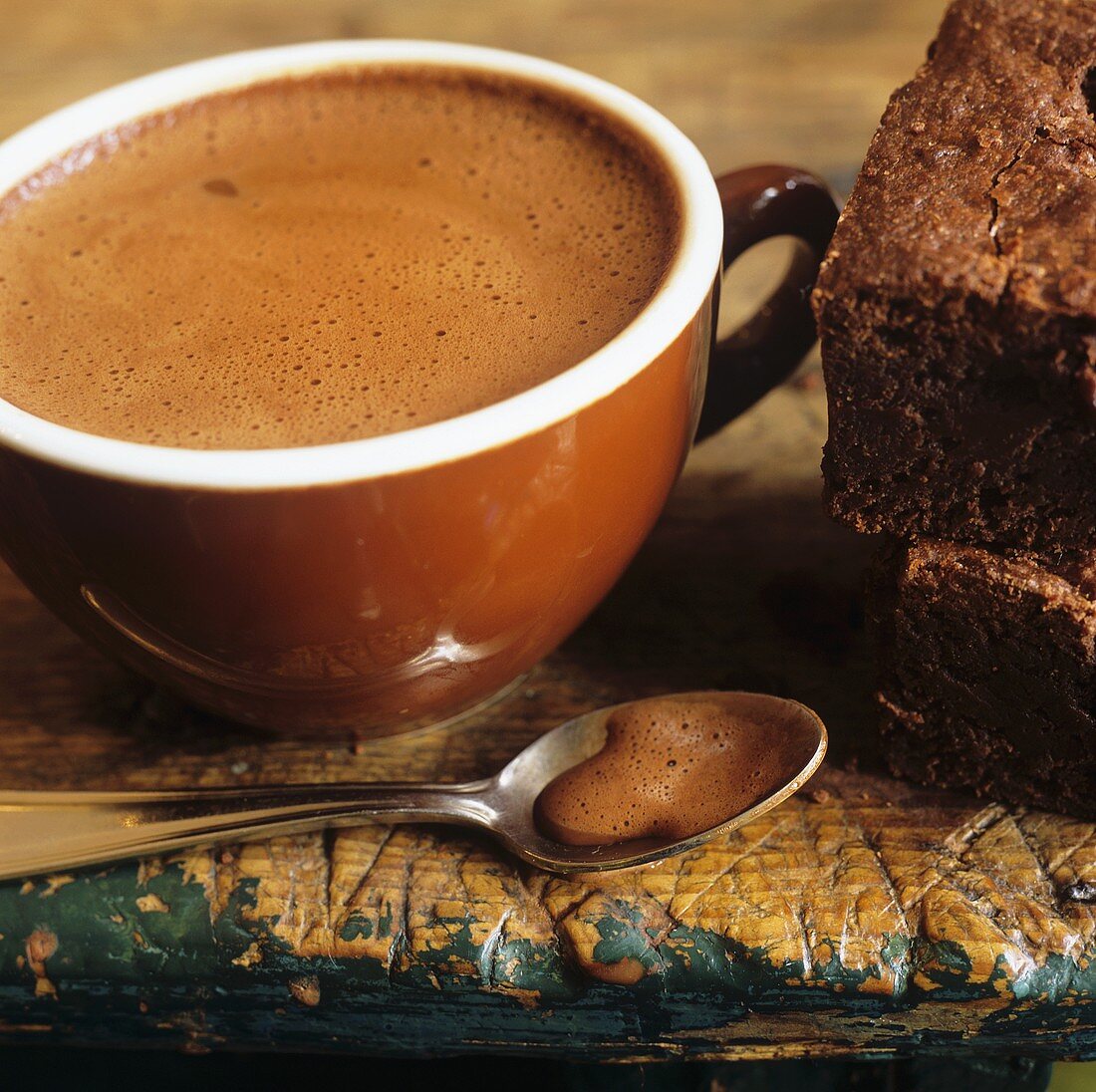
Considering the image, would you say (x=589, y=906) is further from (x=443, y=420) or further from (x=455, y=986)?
(x=443, y=420)

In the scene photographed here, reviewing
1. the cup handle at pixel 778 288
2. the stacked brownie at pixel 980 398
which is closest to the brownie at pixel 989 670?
Answer: the stacked brownie at pixel 980 398

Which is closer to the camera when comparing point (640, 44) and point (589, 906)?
point (589, 906)

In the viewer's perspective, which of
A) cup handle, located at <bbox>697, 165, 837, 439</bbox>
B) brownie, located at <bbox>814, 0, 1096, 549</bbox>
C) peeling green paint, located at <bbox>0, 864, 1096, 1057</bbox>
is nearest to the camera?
brownie, located at <bbox>814, 0, 1096, 549</bbox>

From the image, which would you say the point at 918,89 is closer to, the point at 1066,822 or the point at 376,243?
the point at 376,243

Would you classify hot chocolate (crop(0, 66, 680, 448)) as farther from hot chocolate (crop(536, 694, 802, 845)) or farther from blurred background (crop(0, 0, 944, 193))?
blurred background (crop(0, 0, 944, 193))

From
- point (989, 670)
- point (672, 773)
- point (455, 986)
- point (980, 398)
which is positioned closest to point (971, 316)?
point (980, 398)

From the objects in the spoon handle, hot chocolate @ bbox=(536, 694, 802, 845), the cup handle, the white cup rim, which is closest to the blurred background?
the cup handle

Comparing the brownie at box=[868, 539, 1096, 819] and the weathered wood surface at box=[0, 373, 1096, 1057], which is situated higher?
the brownie at box=[868, 539, 1096, 819]
